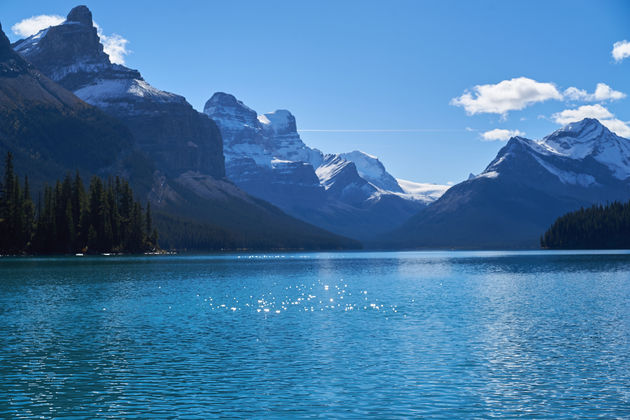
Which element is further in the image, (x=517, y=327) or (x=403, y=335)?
(x=517, y=327)

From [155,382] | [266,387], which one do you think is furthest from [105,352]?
[266,387]

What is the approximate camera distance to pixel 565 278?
12912 centimetres

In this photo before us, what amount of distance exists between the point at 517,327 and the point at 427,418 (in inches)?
1278

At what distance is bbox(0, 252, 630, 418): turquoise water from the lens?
34.1 meters

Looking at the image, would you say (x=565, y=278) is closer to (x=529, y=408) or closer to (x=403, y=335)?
(x=403, y=335)

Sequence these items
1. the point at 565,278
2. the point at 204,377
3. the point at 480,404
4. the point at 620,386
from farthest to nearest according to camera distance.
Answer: the point at 565,278, the point at 204,377, the point at 620,386, the point at 480,404

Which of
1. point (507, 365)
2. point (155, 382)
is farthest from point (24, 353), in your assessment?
point (507, 365)

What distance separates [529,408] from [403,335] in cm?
2383

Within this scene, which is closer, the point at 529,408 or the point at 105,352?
the point at 529,408

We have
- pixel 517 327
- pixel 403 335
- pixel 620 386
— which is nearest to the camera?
pixel 620 386

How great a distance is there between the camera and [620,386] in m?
37.4

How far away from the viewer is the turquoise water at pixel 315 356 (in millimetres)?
34094

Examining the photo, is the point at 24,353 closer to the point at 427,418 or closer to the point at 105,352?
the point at 105,352

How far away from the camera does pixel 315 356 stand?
47.1 metres
